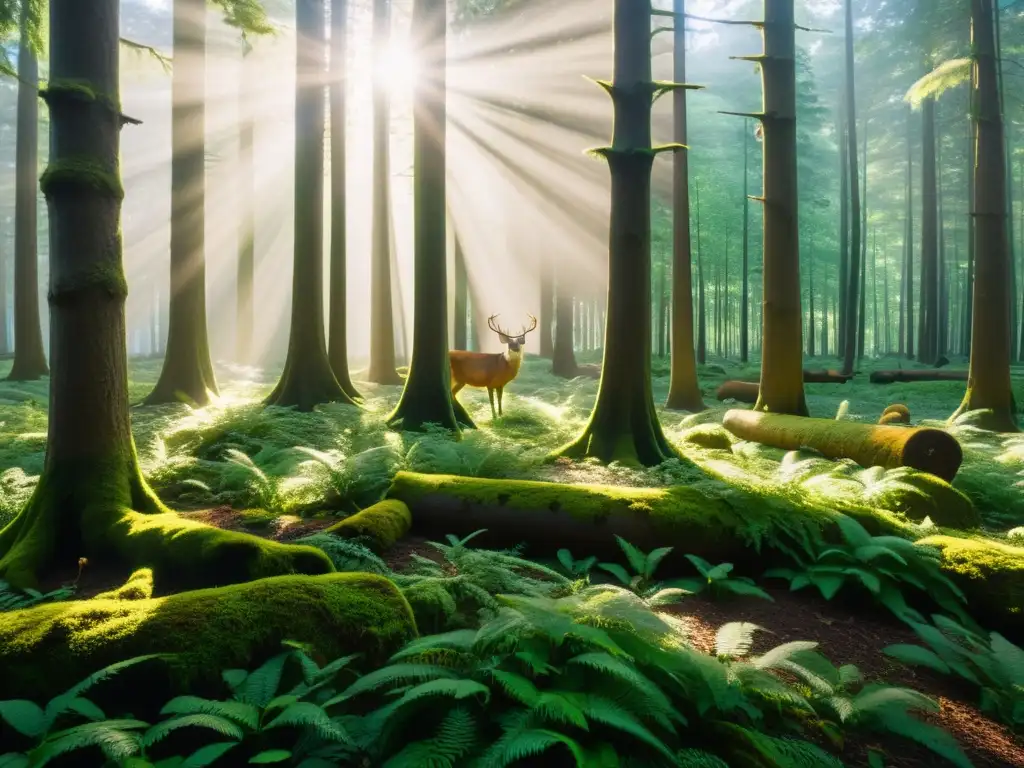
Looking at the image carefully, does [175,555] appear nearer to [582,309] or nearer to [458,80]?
[458,80]

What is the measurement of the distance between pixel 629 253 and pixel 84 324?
5723 millimetres

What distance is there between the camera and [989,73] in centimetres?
1108

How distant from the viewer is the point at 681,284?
14445 mm

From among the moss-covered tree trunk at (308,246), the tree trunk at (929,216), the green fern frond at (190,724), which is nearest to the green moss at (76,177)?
the green fern frond at (190,724)

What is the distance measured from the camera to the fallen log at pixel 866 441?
7.27m

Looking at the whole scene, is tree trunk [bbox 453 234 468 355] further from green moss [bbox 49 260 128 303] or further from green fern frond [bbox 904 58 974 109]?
green moss [bbox 49 260 128 303]

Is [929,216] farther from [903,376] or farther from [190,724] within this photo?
[190,724]

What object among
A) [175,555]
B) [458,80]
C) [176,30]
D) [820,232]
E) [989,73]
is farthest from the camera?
[820,232]

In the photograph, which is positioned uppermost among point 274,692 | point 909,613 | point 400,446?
point 400,446

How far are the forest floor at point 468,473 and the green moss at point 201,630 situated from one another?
1.29 metres

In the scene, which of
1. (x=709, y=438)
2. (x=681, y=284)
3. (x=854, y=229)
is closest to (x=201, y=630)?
(x=709, y=438)

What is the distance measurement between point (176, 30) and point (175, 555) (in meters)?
12.8

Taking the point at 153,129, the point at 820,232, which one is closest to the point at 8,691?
the point at 820,232

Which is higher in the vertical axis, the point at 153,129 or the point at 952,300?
the point at 153,129
